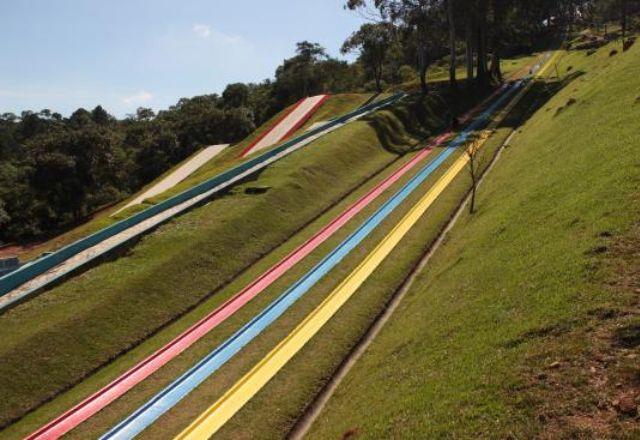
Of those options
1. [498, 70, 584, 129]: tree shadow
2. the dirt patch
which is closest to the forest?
[498, 70, 584, 129]: tree shadow

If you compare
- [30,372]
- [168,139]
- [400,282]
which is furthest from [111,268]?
[168,139]

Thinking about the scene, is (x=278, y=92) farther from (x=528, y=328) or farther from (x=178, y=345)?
(x=528, y=328)

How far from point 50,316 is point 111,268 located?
15.7ft

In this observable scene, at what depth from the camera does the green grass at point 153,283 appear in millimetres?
21344

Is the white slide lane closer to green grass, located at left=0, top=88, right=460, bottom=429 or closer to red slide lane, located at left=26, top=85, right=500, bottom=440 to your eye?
green grass, located at left=0, top=88, right=460, bottom=429

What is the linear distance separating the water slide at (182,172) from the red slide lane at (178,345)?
32778 millimetres

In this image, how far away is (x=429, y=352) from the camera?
1502 cm

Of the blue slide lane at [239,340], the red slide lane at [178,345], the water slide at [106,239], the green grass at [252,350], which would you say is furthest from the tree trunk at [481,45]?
the green grass at [252,350]

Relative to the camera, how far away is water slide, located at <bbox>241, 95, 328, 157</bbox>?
2726 inches

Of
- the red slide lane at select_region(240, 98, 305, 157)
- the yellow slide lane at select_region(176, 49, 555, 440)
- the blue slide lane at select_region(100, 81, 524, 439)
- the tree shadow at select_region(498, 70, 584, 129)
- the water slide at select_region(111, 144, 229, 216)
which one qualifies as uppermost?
the red slide lane at select_region(240, 98, 305, 157)

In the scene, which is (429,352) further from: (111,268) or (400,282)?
(111,268)

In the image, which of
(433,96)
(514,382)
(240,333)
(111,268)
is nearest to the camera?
(514,382)

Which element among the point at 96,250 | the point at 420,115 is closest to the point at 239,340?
the point at 96,250

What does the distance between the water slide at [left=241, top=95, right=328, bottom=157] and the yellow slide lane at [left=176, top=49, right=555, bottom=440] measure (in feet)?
125
